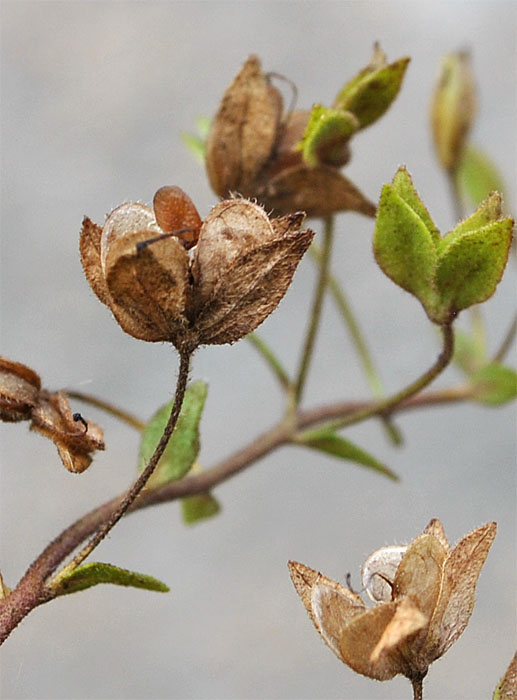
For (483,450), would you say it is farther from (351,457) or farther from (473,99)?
(351,457)

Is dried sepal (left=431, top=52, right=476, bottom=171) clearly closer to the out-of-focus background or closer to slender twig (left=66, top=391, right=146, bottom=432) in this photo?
the out-of-focus background

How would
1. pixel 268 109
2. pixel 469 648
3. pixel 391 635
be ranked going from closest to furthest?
pixel 391 635 < pixel 268 109 < pixel 469 648

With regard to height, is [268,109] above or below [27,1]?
below

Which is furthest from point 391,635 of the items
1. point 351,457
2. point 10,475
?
point 10,475

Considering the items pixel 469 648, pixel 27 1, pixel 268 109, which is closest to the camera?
pixel 268 109

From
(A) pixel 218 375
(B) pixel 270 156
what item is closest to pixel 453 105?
(B) pixel 270 156

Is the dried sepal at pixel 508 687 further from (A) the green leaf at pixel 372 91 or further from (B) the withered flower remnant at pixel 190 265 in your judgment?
(A) the green leaf at pixel 372 91

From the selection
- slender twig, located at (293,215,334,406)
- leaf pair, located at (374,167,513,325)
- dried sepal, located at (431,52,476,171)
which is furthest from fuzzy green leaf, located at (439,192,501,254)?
dried sepal, located at (431,52,476,171)
